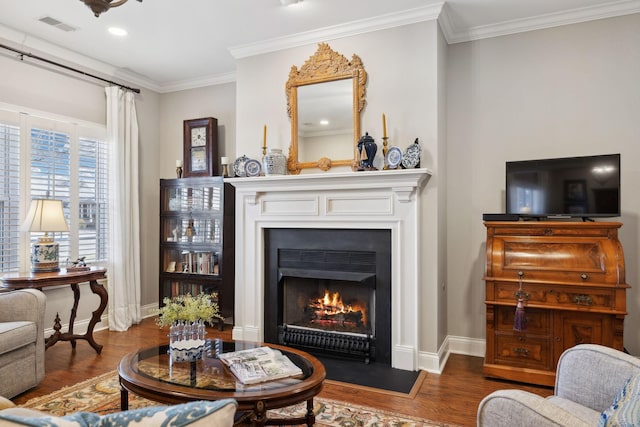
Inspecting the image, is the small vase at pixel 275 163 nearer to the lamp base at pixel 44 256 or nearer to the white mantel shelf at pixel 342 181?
the white mantel shelf at pixel 342 181

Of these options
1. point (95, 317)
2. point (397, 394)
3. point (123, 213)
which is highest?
point (123, 213)

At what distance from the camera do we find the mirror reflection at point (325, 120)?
3.75m

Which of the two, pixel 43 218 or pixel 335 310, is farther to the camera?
pixel 335 310

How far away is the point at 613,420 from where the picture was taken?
4.20 ft

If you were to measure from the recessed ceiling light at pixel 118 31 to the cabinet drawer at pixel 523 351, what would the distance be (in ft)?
13.6

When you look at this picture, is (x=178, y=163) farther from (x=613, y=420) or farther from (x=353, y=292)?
(x=613, y=420)

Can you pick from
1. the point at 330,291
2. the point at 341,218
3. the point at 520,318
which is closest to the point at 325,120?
the point at 341,218

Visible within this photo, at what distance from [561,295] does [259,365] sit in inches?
86.9

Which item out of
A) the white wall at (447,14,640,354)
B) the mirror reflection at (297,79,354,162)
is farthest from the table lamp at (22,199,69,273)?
the white wall at (447,14,640,354)

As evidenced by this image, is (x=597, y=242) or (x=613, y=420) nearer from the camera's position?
(x=613, y=420)

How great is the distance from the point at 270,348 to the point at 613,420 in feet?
5.72

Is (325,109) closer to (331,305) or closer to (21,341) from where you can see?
(331,305)

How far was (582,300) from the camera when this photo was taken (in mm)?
2939

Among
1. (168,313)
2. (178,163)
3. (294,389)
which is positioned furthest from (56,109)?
(294,389)
